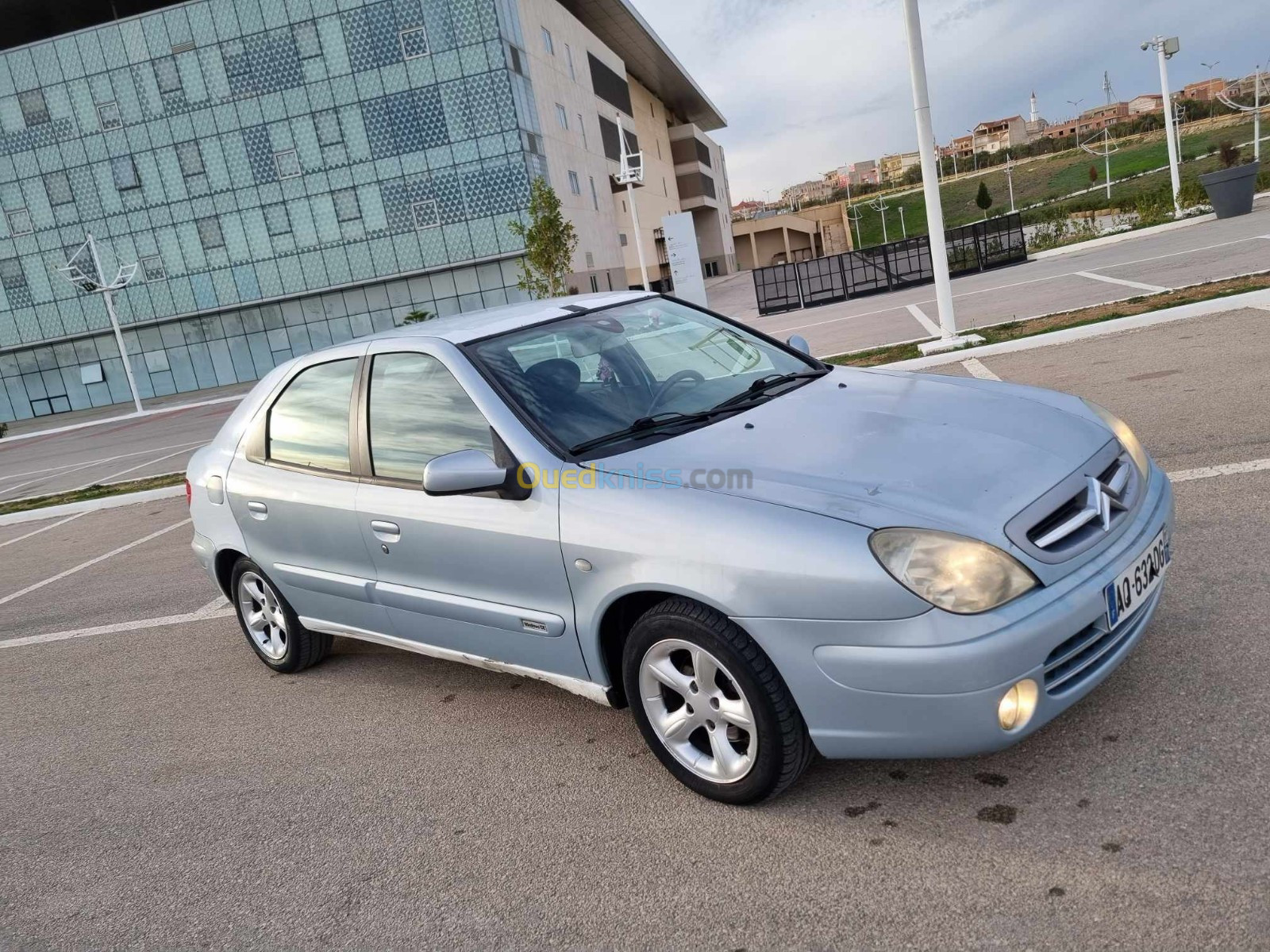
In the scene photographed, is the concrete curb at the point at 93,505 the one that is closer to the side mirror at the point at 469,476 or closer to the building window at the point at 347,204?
the side mirror at the point at 469,476

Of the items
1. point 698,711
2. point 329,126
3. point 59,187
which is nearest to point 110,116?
point 59,187

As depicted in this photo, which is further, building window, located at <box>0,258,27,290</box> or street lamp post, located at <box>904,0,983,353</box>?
building window, located at <box>0,258,27,290</box>

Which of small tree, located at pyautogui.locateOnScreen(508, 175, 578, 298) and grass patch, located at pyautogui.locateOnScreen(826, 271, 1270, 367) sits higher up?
small tree, located at pyautogui.locateOnScreen(508, 175, 578, 298)

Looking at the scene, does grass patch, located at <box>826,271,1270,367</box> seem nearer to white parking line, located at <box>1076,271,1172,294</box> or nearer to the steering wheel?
white parking line, located at <box>1076,271,1172,294</box>

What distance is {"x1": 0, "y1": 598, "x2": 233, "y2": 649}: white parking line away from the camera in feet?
20.9

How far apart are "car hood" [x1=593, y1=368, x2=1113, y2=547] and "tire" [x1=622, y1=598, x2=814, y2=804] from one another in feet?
1.43

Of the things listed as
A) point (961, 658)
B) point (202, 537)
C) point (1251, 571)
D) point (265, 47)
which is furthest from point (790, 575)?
point (265, 47)

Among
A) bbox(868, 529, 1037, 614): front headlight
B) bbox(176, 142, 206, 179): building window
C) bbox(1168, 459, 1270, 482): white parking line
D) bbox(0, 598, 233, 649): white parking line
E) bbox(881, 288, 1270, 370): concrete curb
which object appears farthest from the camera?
bbox(176, 142, 206, 179): building window

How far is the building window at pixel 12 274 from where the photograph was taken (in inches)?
1817

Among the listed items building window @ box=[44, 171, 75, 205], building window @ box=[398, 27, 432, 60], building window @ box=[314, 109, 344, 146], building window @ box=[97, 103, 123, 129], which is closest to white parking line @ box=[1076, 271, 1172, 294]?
building window @ box=[398, 27, 432, 60]

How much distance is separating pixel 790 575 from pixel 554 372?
1.50 m

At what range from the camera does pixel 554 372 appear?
384 cm

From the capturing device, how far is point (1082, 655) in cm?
280

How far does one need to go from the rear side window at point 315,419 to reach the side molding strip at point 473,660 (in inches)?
30.2
